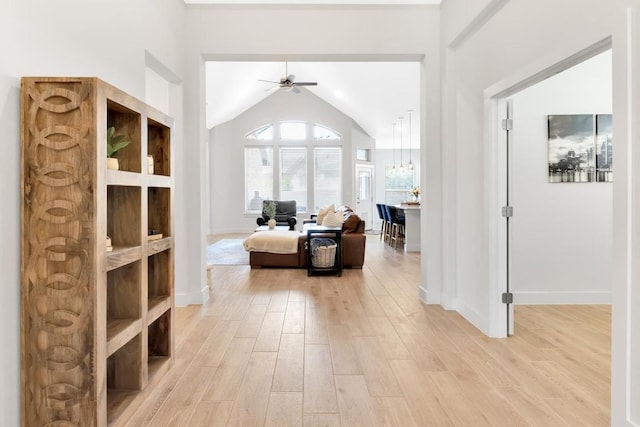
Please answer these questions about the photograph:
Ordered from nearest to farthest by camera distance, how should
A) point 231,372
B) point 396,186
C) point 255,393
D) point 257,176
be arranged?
1. point 255,393
2. point 231,372
3. point 257,176
4. point 396,186

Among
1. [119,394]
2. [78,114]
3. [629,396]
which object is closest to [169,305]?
[119,394]

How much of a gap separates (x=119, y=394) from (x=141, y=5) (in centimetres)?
274

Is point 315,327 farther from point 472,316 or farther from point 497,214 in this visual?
point 497,214

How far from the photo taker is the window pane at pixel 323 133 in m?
11.5

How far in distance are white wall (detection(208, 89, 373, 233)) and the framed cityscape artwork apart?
298 inches

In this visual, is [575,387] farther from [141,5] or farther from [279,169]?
[279,169]

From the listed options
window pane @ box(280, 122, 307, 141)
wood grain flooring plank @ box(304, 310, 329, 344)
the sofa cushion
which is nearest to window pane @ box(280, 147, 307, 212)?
window pane @ box(280, 122, 307, 141)

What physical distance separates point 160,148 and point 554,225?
371 cm

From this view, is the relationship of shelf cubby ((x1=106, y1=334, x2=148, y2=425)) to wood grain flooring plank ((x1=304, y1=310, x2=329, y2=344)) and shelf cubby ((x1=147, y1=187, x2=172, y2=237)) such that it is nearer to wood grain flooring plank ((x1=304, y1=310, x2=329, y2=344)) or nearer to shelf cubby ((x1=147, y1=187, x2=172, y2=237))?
shelf cubby ((x1=147, y1=187, x2=172, y2=237))

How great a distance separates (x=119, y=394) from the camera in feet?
7.10

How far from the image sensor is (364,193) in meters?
12.4

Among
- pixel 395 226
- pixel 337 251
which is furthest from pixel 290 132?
pixel 337 251

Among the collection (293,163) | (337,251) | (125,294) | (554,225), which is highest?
(293,163)

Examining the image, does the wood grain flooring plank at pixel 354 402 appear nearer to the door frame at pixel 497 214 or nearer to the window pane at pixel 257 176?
the door frame at pixel 497 214
